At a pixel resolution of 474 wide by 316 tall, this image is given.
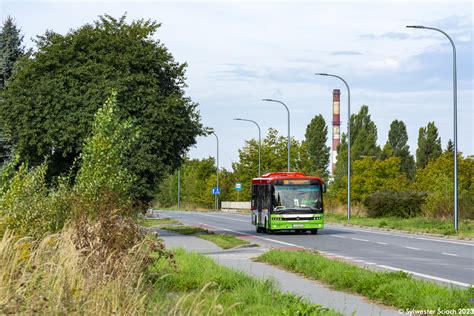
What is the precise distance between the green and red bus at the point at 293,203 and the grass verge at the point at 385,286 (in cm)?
1951

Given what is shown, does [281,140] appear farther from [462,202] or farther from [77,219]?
[77,219]

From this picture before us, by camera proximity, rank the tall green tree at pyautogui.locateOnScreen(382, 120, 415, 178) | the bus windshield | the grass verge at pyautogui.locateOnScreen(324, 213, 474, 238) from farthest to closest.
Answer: the tall green tree at pyautogui.locateOnScreen(382, 120, 415, 178), the bus windshield, the grass verge at pyautogui.locateOnScreen(324, 213, 474, 238)

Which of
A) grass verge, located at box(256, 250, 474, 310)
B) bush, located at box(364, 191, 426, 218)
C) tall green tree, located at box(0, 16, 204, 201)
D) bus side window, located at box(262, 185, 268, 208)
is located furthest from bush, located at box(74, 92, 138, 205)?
bush, located at box(364, 191, 426, 218)

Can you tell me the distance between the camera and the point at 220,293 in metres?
11.6

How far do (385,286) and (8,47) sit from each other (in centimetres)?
3395

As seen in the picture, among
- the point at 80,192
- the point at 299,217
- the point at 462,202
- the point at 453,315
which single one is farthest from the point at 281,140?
the point at 453,315

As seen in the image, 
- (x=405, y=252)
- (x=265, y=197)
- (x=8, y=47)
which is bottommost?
(x=405, y=252)

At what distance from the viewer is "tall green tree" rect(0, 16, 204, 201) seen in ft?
116

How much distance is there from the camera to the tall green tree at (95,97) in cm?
3525

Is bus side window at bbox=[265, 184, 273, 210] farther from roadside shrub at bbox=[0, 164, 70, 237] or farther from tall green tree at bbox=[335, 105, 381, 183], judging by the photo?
tall green tree at bbox=[335, 105, 381, 183]

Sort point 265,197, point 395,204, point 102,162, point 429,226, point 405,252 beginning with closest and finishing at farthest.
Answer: point 102,162 → point 405,252 → point 265,197 → point 429,226 → point 395,204

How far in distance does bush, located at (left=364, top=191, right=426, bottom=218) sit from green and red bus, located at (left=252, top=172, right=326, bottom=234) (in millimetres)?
16132

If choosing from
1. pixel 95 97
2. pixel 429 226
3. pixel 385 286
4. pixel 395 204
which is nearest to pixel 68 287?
pixel 385 286

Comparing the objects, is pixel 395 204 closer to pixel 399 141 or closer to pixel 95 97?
pixel 95 97
